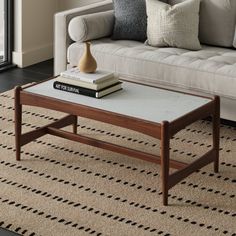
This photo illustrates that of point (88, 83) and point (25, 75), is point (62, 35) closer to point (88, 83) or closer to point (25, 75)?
point (25, 75)

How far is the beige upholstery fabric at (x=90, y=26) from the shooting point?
442cm

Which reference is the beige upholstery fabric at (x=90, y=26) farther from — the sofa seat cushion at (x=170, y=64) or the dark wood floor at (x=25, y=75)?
the dark wood floor at (x=25, y=75)

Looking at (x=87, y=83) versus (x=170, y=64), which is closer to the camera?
(x=87, y=83)

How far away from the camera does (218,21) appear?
4422mm

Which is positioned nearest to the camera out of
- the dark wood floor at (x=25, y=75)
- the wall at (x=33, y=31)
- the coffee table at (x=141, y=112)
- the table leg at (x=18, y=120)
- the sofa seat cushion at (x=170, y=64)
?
the coffee table at (x=141, y=112)

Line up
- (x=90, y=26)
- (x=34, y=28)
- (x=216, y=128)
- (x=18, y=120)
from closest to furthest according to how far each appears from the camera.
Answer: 1. (x=216, y=128)
2. (x=18, y=120)
3. (x=90, y=26)
4. (x=34, y=28)

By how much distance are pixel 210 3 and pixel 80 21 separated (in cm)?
83

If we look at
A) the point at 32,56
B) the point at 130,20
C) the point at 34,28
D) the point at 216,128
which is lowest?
the point at 32,56

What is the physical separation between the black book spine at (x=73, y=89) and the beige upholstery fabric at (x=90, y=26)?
88cm

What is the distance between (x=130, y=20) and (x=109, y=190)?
156cm

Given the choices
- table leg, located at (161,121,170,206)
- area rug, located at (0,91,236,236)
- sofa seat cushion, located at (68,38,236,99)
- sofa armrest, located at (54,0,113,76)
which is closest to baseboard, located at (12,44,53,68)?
sofa armrest, located at (54,0,113,76)

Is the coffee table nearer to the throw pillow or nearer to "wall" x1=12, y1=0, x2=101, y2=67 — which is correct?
the throw pillow

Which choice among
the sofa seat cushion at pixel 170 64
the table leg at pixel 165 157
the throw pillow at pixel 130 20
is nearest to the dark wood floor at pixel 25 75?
the sofa seat cushion at pixel 170 64

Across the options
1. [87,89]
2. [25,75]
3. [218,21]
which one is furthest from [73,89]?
[25,75]
